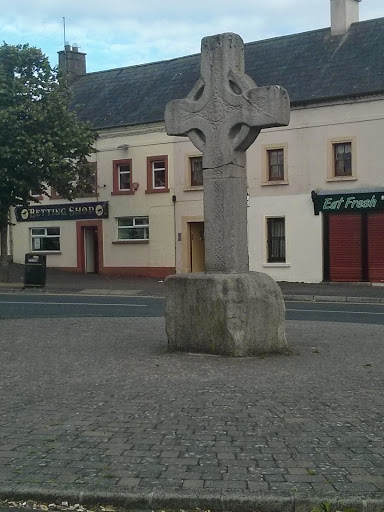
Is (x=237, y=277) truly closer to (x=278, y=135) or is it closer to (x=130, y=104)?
(x=278, y=135)

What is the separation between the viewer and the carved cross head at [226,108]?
10289mm

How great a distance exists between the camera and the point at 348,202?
28938 millimetres

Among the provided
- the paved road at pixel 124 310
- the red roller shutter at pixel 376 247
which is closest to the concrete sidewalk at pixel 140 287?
the red roller shutter at pixel 376 247

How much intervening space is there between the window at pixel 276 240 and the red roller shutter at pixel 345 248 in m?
2.15

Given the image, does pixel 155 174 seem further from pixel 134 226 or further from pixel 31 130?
pixel 31 130

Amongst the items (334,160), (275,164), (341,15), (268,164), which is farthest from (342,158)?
(341,15)

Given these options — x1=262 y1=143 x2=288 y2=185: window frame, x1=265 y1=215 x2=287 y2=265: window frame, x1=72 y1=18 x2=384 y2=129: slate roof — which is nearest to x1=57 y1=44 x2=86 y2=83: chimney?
x1=72 y1=18 x2=384 y2=129: slate roof

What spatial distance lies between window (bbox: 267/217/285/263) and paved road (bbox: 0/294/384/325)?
862cm

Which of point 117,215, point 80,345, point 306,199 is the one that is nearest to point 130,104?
point 117,215

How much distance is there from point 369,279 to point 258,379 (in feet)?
69.8

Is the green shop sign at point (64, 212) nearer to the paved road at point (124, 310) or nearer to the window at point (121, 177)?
the window at point (121, 177)

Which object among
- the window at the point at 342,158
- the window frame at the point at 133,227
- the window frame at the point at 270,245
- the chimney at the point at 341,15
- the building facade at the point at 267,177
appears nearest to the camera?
the building facade at the point at 267,177

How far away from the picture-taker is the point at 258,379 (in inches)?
339

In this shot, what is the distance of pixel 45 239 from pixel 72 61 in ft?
33.5
